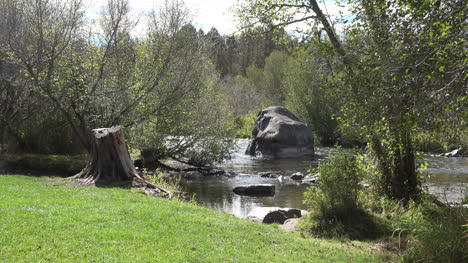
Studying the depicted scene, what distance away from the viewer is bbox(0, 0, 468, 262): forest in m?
7.73

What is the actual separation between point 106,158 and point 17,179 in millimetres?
3311

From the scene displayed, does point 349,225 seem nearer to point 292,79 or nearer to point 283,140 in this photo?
point 292,79

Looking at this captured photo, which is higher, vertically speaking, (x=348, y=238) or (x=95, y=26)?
(x=95, y=26)

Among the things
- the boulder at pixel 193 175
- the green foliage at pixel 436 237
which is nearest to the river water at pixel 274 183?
the boulder at pixel 193 175

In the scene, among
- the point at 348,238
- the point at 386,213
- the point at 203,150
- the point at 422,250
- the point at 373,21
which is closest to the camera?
the point at 422,250

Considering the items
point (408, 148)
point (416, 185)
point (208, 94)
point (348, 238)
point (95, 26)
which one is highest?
point (95, 26)

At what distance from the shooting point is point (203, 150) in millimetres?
24719

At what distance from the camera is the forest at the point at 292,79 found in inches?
304

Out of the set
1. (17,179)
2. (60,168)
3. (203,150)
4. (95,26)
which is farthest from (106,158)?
(203,150)

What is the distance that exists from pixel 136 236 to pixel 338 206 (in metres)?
5.88

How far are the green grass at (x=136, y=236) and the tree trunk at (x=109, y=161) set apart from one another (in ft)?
13.3

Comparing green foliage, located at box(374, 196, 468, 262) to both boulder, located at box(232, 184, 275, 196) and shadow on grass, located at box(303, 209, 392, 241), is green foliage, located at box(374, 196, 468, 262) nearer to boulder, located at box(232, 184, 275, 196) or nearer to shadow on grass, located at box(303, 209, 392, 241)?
shadow on grass, located at box(303, 209, 392, 241)

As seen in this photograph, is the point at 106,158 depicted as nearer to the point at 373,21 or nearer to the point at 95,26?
the point at 95,26

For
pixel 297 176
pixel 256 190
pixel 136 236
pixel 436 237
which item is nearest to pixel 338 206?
pixel 436 237
